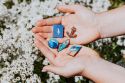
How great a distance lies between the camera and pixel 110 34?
460 cm

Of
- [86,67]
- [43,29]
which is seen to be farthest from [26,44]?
[86,67]

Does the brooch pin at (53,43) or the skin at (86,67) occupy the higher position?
the brooch pin at (53,43)

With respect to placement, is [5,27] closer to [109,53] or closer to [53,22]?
[53,22]

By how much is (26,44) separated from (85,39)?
Answer: 77cm

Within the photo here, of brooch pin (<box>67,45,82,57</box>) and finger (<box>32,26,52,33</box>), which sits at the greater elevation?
finger (<box>32,26,52,33</box>)

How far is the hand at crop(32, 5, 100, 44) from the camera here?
442 centimetres

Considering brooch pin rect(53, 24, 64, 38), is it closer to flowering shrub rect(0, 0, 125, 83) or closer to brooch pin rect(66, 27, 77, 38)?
brooch pin rect(66, 27, 77, 38)

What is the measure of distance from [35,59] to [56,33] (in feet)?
2.02

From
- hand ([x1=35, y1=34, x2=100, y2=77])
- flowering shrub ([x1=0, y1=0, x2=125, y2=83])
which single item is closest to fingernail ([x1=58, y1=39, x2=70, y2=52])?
hand ([x1=35, y1=34, x2=100, y2=77])

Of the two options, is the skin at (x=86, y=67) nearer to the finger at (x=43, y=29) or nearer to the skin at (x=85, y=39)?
the skin at (x=85, y=39)

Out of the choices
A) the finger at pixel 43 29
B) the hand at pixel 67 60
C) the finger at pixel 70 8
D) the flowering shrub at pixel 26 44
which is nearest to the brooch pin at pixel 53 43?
the hand at pixel 67 60

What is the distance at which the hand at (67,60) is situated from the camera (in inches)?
156

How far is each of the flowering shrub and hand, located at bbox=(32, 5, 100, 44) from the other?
0.51 metres

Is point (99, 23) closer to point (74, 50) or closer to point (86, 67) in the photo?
point (74, 50)
